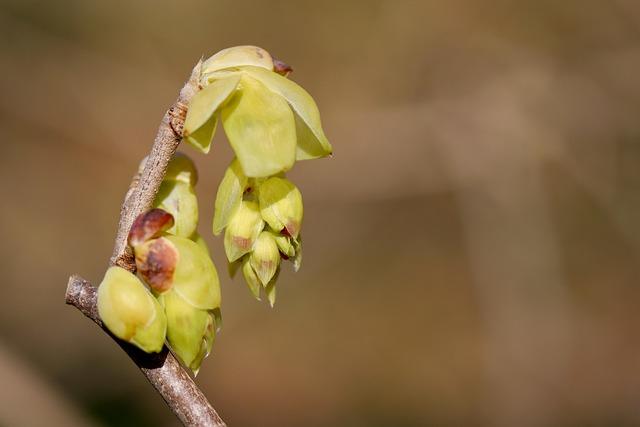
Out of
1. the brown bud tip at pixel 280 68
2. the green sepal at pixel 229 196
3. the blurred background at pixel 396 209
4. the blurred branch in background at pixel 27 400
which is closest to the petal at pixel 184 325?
the green sepal at pixel 229 196

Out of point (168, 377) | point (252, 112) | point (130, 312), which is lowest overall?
point (168, 377)

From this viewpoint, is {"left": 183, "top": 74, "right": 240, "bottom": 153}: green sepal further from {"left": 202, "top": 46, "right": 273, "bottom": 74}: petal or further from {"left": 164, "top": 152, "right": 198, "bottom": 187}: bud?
{"left": 164, "top": 152, "right": 198, "bottom": 187}: bud

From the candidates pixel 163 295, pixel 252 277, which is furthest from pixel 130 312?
pixel 252 277

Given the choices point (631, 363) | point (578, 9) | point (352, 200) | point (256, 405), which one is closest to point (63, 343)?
point (256, 405)

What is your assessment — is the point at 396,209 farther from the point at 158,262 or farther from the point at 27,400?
the point at 158,262

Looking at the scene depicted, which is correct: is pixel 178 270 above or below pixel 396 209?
above

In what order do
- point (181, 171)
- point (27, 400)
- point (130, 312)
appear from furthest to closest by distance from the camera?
point (27, 400), point (181, 171), point (130, 312)

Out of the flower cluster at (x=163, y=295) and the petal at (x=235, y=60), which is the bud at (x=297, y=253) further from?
the petal at (x=235, y=60)
